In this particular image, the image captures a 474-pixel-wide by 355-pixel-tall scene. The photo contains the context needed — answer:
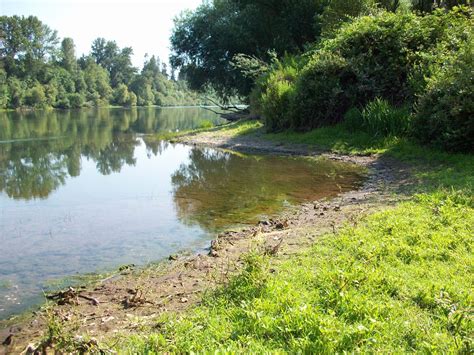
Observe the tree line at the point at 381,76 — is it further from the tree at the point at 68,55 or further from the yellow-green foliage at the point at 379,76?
the tree at the point at 68,55

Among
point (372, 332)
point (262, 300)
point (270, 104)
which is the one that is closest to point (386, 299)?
point (372, 332)

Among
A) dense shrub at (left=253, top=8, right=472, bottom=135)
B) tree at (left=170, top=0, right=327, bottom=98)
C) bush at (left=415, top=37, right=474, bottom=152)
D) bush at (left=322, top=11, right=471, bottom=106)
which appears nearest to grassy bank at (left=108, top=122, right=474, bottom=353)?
bush at (left=415, top=37, right=474, bottom=152)

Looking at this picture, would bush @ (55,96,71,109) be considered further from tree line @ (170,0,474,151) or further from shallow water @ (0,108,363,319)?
shallow water @ (0,108,363,319)

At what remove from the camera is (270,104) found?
2019cm

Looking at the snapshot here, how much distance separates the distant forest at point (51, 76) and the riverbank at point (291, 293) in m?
62.6

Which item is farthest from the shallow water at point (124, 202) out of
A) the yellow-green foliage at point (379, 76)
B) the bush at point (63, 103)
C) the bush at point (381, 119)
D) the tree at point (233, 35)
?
the bush at point (63, 103)

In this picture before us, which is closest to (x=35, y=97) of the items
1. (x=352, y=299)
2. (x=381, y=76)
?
(x=381, y=76)

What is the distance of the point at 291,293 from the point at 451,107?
363 inches

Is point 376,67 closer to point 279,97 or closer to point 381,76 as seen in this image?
point 381,76

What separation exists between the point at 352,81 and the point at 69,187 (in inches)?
446

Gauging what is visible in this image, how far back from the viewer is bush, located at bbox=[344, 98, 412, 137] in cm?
1467

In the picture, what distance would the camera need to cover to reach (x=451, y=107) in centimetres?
1159

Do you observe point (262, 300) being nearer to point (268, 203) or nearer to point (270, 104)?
point (268, 203)

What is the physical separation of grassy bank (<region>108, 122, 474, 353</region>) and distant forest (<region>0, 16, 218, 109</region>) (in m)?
63.6
